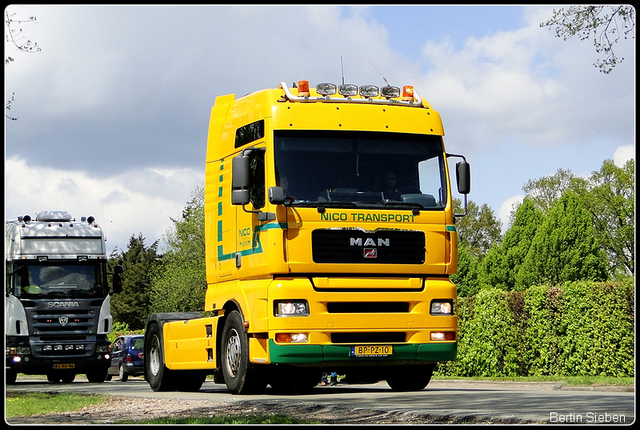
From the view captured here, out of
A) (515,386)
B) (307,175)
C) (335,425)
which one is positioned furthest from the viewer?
(515,386)

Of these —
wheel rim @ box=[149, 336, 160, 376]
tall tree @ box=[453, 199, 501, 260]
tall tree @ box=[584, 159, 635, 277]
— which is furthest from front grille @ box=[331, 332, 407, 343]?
tall tree @ box=[453, 199, 501, 260]

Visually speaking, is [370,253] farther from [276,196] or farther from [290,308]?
[276,196]

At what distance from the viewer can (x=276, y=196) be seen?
1298 cm

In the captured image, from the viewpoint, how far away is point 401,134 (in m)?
14.0

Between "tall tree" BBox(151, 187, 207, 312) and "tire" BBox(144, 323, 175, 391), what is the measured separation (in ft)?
160

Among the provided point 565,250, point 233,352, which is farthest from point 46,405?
point 565,250

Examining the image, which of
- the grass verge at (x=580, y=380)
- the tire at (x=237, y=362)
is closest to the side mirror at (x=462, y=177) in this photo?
the tire at (x=237, y=362)

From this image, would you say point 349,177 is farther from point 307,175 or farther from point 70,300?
point 70,300

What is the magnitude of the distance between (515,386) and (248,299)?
11.1m

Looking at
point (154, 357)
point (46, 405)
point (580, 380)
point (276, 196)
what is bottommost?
point (580, 380)

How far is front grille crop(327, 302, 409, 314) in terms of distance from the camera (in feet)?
44.0

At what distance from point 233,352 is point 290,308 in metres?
1.70

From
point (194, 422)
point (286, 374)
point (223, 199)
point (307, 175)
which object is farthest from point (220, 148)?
point (194, 422)

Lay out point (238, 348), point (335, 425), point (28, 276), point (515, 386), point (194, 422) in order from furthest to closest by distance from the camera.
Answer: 1. point (28, 276)
2. point (515, 386)
3. point (238, 348)
4. point (194, 422)
5. point (335, 425)
